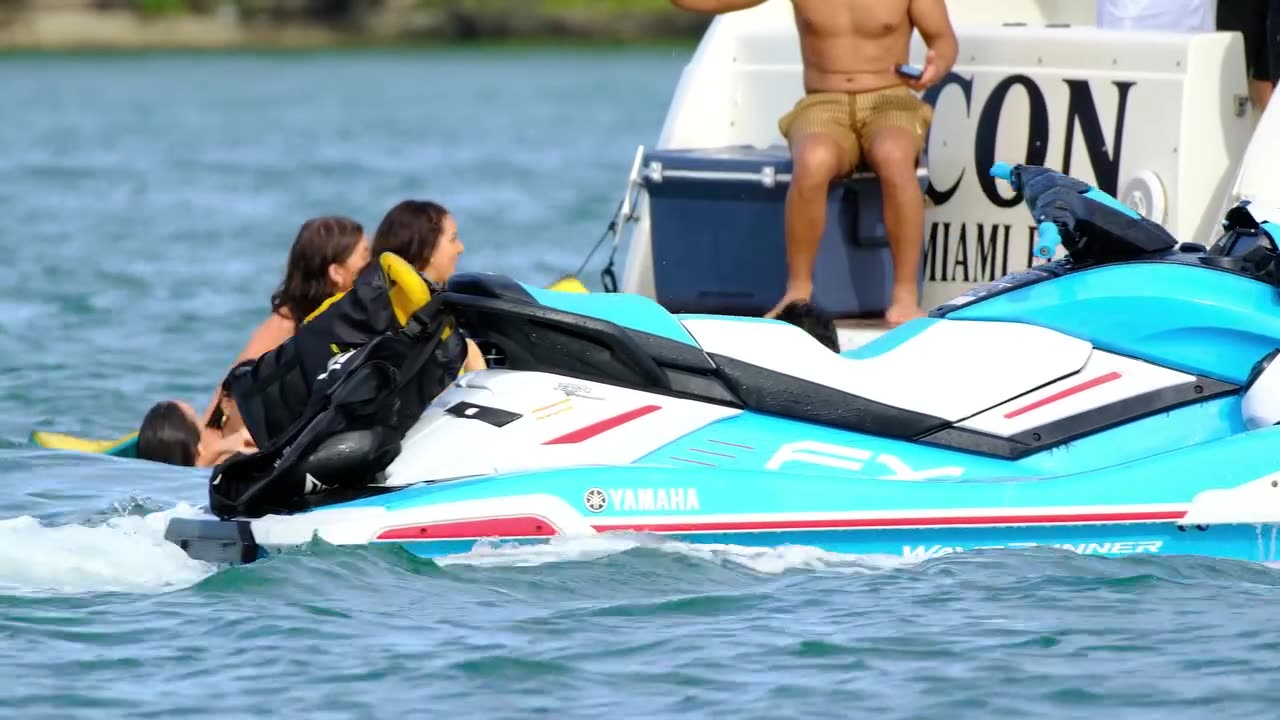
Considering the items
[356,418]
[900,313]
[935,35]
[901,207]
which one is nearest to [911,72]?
[935,35]

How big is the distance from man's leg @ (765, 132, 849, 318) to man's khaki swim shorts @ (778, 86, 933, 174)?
9 centimetres

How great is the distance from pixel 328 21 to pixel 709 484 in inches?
2286

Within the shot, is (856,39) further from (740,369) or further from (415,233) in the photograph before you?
(740,369)

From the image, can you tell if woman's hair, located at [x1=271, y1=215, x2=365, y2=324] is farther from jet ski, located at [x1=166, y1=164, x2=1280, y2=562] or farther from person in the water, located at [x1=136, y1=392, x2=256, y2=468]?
jet ski, located at [x1=166, y1=164, x2=1280, y2=562]

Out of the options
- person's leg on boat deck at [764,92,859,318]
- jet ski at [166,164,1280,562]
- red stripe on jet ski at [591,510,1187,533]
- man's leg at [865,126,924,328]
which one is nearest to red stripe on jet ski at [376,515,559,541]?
jet ski at [166,164,1280,562]

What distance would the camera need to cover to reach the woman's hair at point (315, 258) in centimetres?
640

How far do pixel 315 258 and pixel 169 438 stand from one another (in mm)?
1000

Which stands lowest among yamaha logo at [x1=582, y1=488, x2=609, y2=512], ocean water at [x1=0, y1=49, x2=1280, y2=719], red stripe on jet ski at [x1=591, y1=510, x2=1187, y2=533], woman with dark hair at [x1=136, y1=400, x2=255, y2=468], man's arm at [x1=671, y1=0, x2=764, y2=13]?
woman with dark hair at [x1=136, y1=400, x2=255, y2=468]

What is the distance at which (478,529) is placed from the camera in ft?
15.6

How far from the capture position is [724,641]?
437cm

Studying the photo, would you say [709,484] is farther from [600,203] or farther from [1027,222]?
[600,203]

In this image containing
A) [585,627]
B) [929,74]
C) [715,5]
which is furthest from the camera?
[715,5]

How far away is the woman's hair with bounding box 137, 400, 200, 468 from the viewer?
699 cm

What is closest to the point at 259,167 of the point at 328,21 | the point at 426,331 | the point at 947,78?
the point at 947,78
